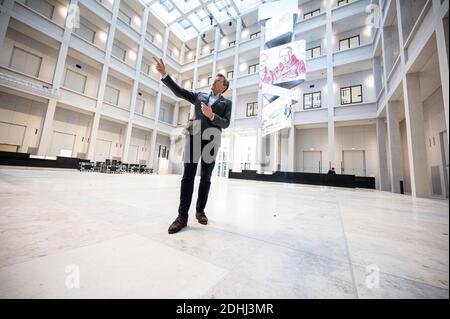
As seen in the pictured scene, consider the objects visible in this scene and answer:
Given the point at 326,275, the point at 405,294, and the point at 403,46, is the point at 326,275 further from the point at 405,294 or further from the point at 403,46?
the point at 403,46

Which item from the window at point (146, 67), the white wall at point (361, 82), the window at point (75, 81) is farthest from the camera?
the window at point (146, 67)

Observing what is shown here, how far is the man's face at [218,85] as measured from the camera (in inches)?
67.4

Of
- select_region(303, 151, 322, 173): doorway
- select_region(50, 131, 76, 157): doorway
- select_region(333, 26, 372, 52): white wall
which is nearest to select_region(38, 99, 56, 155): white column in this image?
select_region(50, 131, 76, 157): doorway

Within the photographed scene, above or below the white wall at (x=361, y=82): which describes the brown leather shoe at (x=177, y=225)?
below

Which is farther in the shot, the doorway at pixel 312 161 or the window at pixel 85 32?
the doorway at pixel 312 161

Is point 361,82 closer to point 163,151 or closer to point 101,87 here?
point 163,151

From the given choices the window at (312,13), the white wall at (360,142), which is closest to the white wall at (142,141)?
the white wall at (360,142)

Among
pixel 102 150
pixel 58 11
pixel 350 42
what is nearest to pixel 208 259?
pixel 102 150

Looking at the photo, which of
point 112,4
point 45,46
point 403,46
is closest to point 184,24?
point 112,4

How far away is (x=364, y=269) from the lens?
34.3 inches

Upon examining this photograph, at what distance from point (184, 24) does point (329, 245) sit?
2225 centimetres

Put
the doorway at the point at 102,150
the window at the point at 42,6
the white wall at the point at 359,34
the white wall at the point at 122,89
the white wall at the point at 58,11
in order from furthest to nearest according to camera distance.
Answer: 1. the white wall at the point at 122,89
2. the doorway at the point at 102,150
3. the white wall at the point at 359,34
4. the white wall at the point at 58,11
5. the window at the point at 42,6

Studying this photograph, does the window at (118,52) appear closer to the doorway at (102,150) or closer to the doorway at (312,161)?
the doorway at (102,150)

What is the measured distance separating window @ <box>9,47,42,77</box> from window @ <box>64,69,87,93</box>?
1.36 metres
